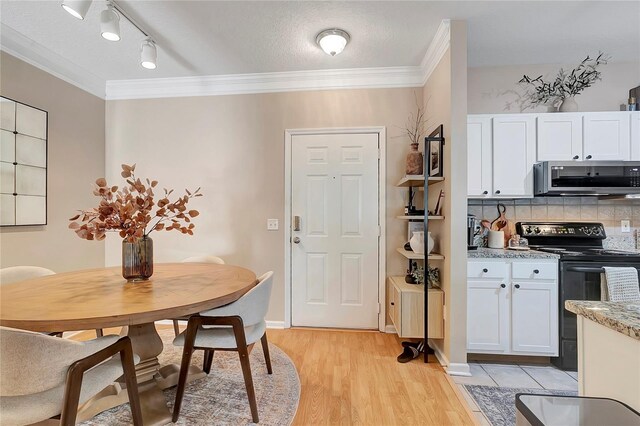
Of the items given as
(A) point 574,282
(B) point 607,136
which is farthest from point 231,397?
(B) point 607,136

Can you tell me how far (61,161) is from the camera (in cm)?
265

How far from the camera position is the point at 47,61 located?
247cm

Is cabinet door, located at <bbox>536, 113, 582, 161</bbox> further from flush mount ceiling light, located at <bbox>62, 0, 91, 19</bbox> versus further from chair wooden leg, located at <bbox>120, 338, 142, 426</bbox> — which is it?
flush mount ceiling light, located at <bbox>62, 0, 91, 19</bbox>

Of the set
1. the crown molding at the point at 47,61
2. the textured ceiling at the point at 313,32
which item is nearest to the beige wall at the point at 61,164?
the crown molding at the point at 47,61

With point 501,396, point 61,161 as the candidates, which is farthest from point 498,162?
point 61,161

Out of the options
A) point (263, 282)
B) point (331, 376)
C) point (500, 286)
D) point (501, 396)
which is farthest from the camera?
point (500, 286)

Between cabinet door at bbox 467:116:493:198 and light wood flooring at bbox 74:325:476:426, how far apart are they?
1.56 meters

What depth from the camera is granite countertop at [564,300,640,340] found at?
0.71m

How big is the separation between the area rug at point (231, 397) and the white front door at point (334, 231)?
2.45ft

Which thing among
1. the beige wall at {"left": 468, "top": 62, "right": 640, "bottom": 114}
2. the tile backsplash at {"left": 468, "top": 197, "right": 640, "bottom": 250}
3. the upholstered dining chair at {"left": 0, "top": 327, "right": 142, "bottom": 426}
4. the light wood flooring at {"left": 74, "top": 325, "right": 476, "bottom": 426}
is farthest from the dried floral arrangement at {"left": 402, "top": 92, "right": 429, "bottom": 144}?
the upholstered dining chair at {"left": 0, "top": 327, "right": 142, "bottom": 426}

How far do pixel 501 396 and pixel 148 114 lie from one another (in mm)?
4119

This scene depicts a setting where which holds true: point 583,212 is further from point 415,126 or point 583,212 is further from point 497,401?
point 497,401

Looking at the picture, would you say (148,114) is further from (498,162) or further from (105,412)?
(498,162)

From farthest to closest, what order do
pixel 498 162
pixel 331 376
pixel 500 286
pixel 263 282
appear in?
1. pixel 498 162
2. pixel 500 286
3. pixel 331 376
4. pixel 263 282
